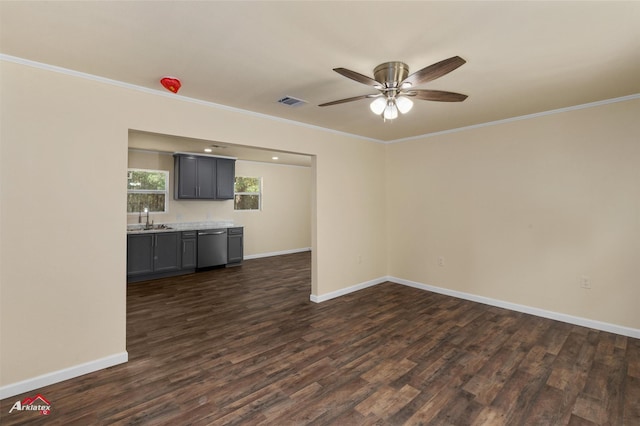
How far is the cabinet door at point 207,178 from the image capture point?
20.7ft

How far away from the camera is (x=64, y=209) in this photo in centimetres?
244

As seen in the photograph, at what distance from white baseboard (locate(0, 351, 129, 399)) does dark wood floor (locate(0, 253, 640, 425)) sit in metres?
0.05

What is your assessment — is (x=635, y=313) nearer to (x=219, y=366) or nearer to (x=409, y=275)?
(x=409, y=275)

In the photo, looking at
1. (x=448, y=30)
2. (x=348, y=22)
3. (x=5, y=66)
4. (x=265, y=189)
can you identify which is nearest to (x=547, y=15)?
(x=448, y=30)

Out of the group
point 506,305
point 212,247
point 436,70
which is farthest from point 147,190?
point 506,305

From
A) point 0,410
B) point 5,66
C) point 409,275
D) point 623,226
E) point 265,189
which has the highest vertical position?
point 5,66

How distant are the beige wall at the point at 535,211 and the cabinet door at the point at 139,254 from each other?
4599mm

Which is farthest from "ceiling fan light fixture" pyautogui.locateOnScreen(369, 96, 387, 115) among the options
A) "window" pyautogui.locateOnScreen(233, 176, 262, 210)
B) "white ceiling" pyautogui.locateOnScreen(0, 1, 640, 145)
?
"window" pyautogui.locateOnScreen(233, 176, 262, 210)

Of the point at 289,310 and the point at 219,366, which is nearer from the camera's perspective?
the point at 219,366

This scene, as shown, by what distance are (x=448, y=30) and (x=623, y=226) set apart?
308 centimetres

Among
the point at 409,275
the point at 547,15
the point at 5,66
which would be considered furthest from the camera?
the point at 409,275

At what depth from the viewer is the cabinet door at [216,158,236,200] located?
658cm

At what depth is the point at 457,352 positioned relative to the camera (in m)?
2.88

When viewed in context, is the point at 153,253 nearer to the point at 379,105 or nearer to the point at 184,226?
the point at 184,226
